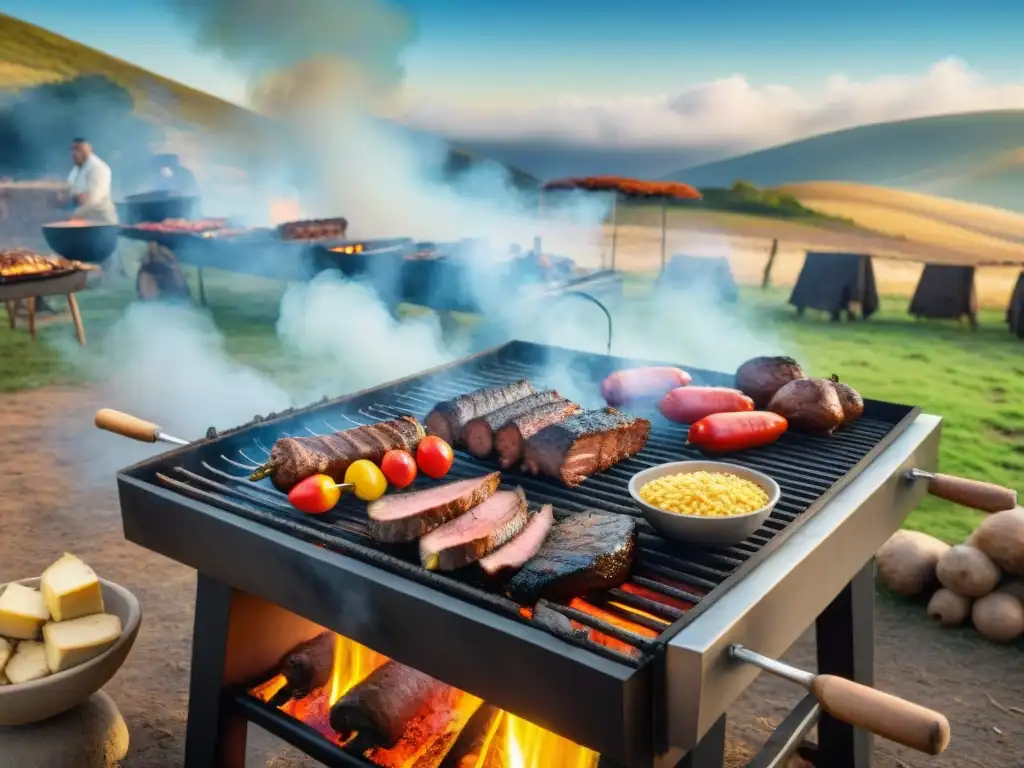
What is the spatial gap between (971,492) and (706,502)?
3.03ft

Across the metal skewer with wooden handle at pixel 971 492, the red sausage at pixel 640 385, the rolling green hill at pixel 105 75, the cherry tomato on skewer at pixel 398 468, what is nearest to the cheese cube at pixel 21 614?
the cherry tomato on skewer at pixel 398 468

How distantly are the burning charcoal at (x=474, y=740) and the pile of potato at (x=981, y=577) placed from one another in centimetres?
318

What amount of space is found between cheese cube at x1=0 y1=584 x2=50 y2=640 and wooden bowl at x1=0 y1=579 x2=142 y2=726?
31 centimetres

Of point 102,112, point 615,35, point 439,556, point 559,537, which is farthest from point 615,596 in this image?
point 102,112

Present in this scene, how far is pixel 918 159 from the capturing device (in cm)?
972

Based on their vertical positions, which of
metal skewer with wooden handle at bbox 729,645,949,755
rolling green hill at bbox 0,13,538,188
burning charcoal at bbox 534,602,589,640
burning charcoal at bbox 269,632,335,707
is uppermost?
rolling green hill at bbox 0,13,538,188

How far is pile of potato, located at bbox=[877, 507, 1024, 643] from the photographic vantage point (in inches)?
181

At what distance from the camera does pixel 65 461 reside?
7.23 meters

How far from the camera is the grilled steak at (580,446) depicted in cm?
279

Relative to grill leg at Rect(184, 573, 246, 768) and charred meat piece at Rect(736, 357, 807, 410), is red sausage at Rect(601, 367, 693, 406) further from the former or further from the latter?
grill leg at Rect(184, 573, 246, 768)

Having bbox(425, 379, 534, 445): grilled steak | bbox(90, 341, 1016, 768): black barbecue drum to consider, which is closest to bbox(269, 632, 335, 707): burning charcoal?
bbox(90, 341, 1016, 768): black barbecue drum

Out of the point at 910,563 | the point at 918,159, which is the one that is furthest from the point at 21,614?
the point at 918,159

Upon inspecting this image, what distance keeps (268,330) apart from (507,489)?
34.7 feet

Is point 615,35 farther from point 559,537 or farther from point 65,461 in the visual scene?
point 559,537
